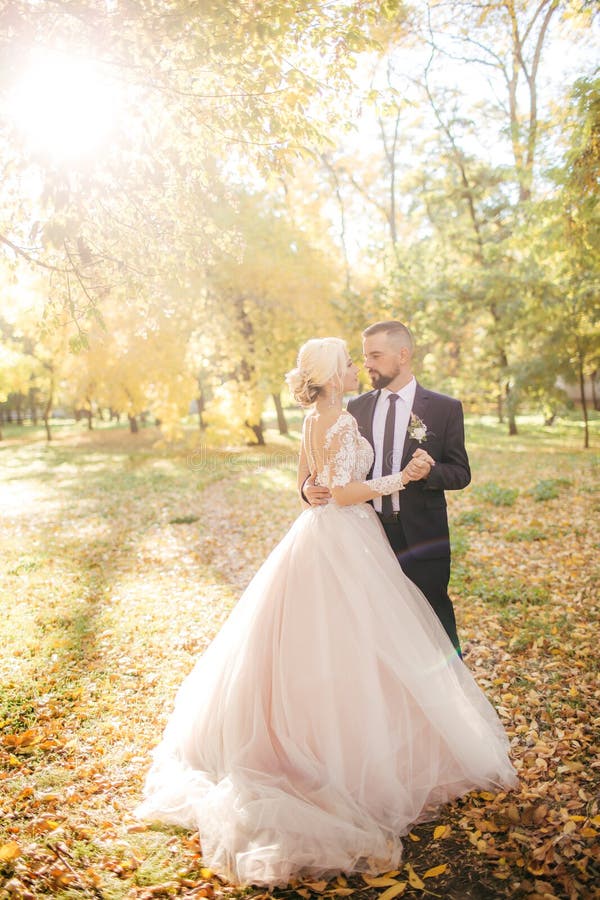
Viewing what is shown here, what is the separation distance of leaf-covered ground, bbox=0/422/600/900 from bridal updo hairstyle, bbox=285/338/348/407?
2815mm

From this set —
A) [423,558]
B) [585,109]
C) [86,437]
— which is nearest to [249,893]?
[423,558]

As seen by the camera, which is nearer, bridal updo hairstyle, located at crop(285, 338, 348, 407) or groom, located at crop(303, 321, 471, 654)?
bridal updo hairstyle, located at crop(285, 338, 348, 407)

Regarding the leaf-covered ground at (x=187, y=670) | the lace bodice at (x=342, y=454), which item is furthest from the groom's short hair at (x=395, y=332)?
the leaf-covered ground at (x=187, y=670)

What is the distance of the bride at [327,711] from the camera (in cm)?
339

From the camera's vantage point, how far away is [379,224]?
112 ft

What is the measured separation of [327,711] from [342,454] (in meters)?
1.64

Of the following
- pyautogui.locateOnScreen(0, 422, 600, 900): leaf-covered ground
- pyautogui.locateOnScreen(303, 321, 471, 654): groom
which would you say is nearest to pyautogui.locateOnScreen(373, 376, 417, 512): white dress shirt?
pyautogui.locateOnScreen(303, 321, 471, 654): groom

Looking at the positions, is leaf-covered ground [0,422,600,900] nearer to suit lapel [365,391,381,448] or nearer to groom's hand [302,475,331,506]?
groom's hand [302,475,331,506]

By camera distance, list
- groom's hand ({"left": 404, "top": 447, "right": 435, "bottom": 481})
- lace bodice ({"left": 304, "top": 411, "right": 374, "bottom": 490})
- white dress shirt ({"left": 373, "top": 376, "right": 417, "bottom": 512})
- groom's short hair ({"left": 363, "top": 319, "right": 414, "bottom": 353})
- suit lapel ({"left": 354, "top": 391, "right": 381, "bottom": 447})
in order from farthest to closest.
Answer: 1. suit lapel ({"left": 354, "top": 391, "right": 381, "bottom": 447})
2. white dress shirt ({"left": 373, "top": 376, "right": 417, "bottom": 512})
3. groom's short hair ({"left": 363, "top": 319, "right": 414, "bottom": 353})
4. lace bodice ({"left": 304, "top": 411, "right": 374, "bottom": 490})
5. groom's hand ({"left": 404, "top": 447, "right": 435, "bottom": 481})

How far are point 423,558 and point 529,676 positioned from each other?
6.87 feet

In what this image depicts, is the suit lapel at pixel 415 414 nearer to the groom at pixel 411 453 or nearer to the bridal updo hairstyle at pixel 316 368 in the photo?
the groom at pixel 411 453

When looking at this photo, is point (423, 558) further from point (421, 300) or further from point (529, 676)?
point (421, 300)

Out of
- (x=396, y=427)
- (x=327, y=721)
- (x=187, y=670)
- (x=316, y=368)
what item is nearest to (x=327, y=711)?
(x=327, y=721)

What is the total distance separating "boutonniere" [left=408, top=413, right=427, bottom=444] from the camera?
431 cm
